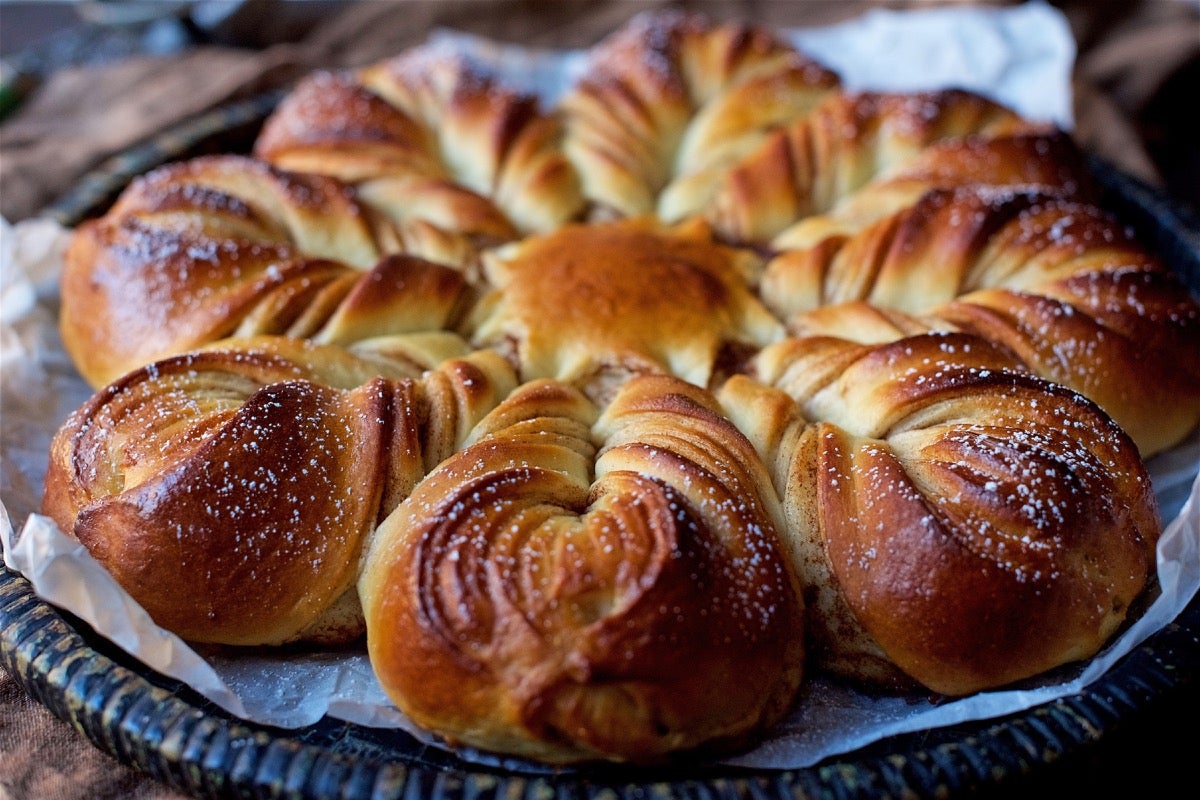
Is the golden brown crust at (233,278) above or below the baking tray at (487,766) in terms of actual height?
above

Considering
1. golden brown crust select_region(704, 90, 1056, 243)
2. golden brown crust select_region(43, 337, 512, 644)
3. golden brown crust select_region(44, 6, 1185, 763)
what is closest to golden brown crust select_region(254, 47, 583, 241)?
golden brown crust select_region(44, 6, 1185, 763)

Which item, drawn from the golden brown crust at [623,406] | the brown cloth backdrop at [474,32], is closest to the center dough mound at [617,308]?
the golden brown crust at [623,406]

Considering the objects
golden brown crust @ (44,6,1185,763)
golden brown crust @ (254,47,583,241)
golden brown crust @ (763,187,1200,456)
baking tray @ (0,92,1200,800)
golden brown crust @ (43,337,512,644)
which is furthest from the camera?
golden brown crust @ (254,47,583,241)

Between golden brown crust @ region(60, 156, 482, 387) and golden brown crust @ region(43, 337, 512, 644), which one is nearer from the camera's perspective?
golden brown crust @ region(43, 337, 512, 644)

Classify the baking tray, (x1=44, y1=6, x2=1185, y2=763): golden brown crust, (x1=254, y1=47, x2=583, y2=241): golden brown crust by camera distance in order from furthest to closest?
(x1=254, y1=47, x2=583, y2=241): golden brown crust
(x1=44, y1=6, x2=1185, y2=763): golden brown crust
the baking tray

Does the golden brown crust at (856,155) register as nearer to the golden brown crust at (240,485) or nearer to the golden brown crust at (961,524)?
the golden brown crust at (961,524)

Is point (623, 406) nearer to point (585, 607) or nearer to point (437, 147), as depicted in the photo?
point (585, 607)

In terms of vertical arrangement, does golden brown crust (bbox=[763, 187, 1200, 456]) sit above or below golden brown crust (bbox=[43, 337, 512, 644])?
below

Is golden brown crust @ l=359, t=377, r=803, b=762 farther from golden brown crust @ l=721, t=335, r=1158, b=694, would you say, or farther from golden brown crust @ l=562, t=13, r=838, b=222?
golden brown crust @ l=562, t=13, r=838, b=222
